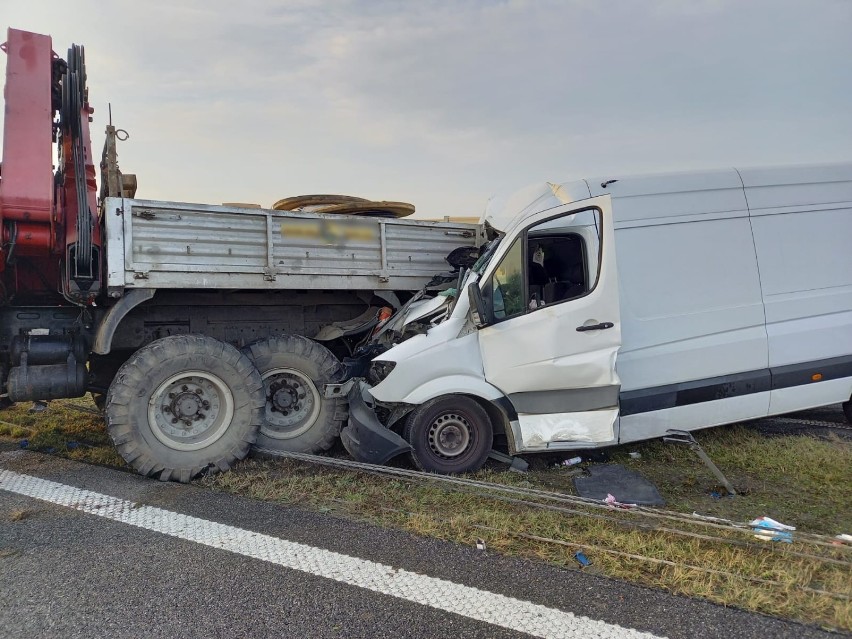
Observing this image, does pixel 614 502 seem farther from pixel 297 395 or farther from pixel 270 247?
pixel 270 247

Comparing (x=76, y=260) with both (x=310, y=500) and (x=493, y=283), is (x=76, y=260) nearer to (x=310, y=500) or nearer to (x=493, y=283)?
(x=310, y=500)

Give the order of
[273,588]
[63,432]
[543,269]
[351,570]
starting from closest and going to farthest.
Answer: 1. [273,588]
2. [351,570]
3. [543,269]
4. [63,432]

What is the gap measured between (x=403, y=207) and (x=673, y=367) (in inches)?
125

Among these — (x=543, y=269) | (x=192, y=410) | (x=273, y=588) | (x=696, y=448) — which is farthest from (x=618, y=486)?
(x=192, y=410)

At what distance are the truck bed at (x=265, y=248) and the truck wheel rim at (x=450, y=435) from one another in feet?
5.34

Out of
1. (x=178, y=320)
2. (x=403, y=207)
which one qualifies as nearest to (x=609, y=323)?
(x=403, y=207)

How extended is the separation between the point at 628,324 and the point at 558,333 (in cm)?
75

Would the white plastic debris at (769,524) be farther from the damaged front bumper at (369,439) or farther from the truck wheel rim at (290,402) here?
the truck wheel rim at (290,402)

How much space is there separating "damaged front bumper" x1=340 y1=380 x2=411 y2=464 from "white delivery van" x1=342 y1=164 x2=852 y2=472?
0.04 feet

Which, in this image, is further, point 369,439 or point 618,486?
point 369,439

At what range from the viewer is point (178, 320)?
215 inches

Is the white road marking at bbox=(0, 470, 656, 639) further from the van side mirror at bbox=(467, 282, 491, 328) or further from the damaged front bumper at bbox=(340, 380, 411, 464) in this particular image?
the van side mirror at bbox=(467, 282, 491, 328)

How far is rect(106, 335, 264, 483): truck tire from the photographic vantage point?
4.65m

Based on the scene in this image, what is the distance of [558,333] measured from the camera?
452 centimetres
